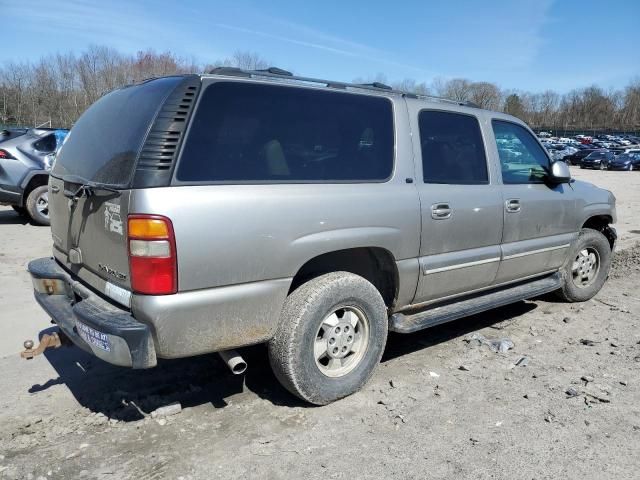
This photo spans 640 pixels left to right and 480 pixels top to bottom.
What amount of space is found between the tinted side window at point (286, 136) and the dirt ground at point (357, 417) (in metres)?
1.49

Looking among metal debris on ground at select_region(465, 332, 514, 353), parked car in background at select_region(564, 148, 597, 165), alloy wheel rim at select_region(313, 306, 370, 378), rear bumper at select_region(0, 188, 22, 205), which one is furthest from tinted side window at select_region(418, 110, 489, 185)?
parked car in background at select_region(564, 148, 597, 165)

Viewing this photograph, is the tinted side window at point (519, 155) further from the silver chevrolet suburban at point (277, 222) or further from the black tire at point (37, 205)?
the black tire at point (37, 205)

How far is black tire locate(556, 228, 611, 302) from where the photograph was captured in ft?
17.5

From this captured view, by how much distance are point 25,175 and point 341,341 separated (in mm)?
8456

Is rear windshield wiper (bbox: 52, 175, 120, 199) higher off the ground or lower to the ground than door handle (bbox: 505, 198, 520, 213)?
higher

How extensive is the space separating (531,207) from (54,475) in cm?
399

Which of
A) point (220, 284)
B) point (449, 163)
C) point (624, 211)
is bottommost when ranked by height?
point (624, 211)

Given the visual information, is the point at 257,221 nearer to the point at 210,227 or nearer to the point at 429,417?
the point at 210,227

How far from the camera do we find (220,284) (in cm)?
281

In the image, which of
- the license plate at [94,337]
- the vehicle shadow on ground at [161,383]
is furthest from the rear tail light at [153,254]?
the vehicle shadow on ground at [161,383]

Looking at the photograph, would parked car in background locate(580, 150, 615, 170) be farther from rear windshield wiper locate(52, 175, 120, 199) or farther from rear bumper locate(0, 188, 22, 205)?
rear windshield wiper locate(52, 175, 120, 199)

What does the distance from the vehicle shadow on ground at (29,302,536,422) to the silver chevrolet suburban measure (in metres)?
0.53

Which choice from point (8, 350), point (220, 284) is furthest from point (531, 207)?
point (8, 350)

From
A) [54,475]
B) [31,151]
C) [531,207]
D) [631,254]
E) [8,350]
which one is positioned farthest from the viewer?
[31,151]
